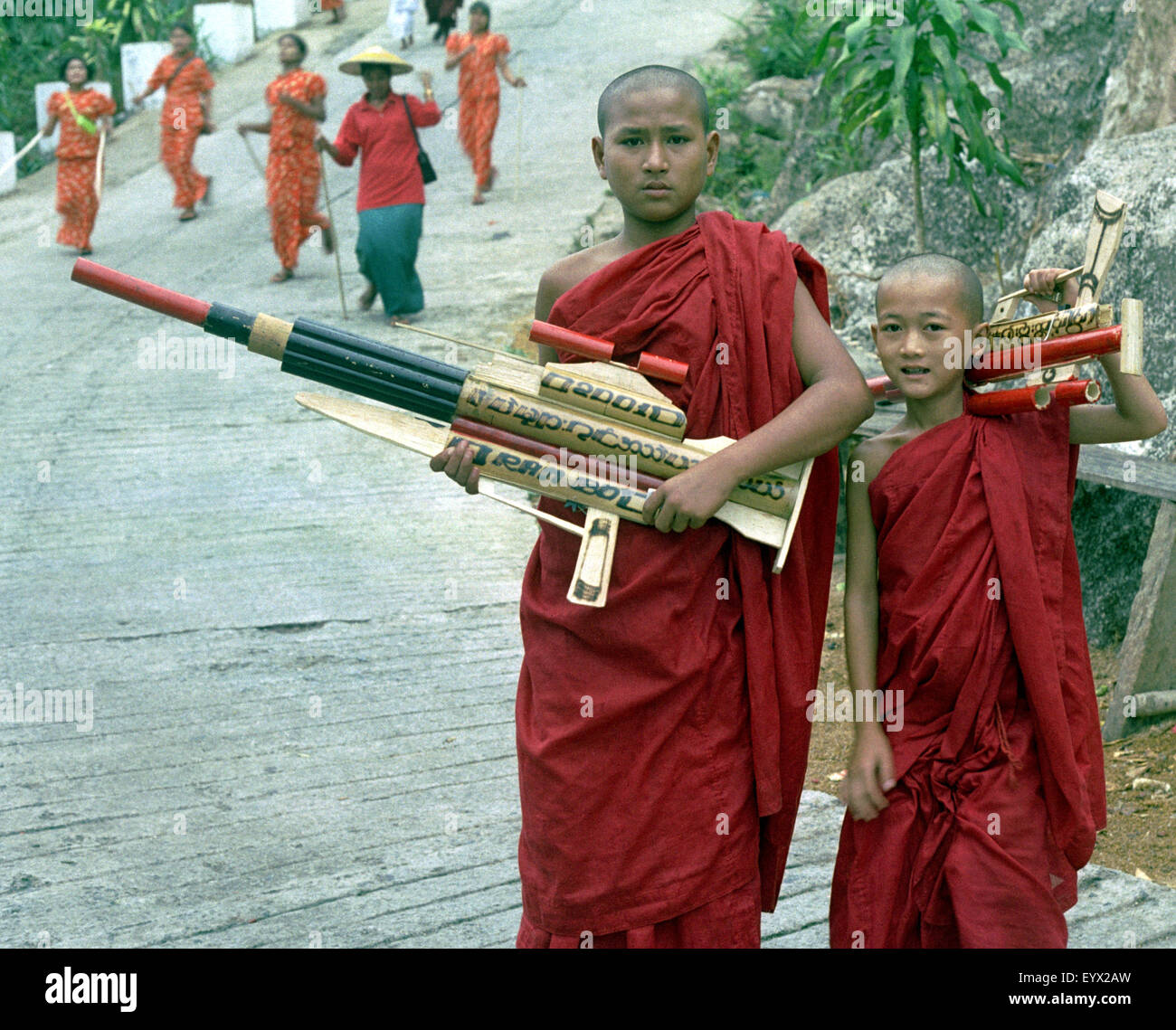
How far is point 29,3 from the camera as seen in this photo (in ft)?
53.6

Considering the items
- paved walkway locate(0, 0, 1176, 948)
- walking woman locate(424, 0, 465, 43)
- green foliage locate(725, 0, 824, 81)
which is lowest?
paved walkway locate(0, 0, 1176, 948)

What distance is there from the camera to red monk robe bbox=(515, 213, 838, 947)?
2.37m

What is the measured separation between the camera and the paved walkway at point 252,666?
332 cm

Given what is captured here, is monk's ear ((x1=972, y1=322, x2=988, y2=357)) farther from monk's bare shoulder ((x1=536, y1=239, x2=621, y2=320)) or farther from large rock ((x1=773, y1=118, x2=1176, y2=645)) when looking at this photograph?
large rock ((x1=773, y1=118, x2=1176, y2=645))

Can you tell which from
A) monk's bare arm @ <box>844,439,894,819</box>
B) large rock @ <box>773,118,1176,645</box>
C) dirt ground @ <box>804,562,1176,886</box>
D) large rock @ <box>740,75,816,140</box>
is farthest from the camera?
large rock @ <box>740,75,816,140</box>

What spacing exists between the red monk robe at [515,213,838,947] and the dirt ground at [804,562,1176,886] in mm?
1900

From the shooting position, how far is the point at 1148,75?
6.67 m

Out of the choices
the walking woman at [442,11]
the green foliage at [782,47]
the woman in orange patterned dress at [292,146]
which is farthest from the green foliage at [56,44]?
the green foliage at [782,47]

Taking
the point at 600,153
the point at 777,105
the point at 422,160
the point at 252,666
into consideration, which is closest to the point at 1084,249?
the point at 600,153

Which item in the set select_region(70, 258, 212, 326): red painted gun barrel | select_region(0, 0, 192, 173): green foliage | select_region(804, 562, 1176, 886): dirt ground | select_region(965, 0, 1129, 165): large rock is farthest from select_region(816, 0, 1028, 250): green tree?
select_region(0, 0, 192, 173): green foliage

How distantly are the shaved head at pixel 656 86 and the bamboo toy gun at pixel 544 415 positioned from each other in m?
0.42

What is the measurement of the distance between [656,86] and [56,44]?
17.1 m

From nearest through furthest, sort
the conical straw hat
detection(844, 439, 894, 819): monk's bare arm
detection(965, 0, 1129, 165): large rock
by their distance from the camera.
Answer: detection(844, 439, 894, 819): monk's bare arm, detection(965, 0, 1129, 165): large rock, the conical straw hat

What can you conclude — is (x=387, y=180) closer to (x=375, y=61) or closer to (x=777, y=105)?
(x=375, y=61)
